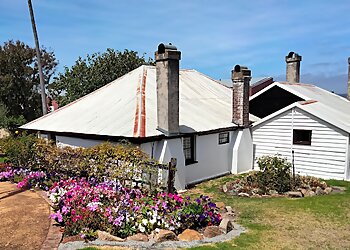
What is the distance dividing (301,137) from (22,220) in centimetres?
1237

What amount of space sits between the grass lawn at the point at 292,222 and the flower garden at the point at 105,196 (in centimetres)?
106

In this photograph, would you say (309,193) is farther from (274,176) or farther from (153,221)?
(153,221)

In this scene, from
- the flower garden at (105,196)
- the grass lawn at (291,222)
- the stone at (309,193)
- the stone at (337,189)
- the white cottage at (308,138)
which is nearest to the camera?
the grass lawn at (291,222)

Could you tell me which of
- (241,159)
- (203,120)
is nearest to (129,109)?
(203,120)

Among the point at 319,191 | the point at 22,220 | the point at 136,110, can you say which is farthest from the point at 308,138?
the point at 22,220

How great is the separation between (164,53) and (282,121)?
288 inches

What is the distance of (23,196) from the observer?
10086 mm

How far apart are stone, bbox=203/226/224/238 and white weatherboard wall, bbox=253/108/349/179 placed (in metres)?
8.98

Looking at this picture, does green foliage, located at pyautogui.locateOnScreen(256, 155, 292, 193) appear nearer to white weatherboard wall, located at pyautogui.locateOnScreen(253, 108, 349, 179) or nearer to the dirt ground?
white weatherboard wall, located at pyautogui.locateOnScreen(253, 108, 349, 179)

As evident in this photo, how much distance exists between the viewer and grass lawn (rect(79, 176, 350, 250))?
6.91 m

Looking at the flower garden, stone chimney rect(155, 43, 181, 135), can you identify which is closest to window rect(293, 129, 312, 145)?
stone chimney rect(155, 43, 181, 135)

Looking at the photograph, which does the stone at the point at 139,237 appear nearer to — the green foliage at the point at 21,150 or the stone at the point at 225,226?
the stone at the point at 225,226

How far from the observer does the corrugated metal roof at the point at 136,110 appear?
1231 centimetres

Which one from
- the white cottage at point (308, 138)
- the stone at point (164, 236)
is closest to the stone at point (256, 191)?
the white cottage at point (308, 138)
